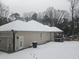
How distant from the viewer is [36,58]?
32.5 ft

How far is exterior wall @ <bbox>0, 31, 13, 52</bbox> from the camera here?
43.5 feet

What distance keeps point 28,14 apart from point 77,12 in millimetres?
24947

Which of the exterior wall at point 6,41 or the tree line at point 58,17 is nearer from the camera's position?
the exterior wall at point 6,41

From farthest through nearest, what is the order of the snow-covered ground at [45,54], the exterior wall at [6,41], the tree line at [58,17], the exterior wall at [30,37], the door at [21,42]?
the tree line at [58,17], the door at [21,42], the exterior wall at [30,37], the exterior wall at [6,41], the snow-covered ground at [45,54]

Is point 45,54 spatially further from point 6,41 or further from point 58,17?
point 58,17

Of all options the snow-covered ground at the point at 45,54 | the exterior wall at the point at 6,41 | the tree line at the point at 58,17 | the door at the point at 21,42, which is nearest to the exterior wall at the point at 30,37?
the door at the point at 21,42

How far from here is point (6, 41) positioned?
1357 centimetres

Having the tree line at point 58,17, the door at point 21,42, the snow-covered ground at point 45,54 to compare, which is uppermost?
the tree line at point 58,17

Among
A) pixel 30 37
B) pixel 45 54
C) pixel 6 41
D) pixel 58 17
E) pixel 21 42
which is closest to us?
pixel 45 54

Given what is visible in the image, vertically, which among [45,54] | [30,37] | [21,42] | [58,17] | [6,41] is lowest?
[45,54]

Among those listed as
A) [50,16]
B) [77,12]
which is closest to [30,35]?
[77,12]

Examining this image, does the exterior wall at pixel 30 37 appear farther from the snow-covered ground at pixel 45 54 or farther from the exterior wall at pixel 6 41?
the snow-covered ground at pixel 45 54

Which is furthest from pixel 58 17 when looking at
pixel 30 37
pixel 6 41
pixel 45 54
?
pixel 45 54

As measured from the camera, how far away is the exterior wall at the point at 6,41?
1327 cm
